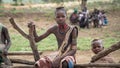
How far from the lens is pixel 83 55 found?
34.4 ft

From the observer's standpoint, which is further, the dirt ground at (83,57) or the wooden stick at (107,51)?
the dirt ground at (83,57)

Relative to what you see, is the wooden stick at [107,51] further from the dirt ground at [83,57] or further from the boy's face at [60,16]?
the dirt ground at [83,57]

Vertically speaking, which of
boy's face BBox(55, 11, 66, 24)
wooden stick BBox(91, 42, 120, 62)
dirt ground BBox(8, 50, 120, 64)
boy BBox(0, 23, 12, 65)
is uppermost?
boy's face BBox(55, 11, 66, 24)

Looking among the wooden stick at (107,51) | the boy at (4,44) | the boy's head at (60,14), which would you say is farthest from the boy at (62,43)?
the boy at (4,44)

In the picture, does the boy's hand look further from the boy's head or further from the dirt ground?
the dirt ground

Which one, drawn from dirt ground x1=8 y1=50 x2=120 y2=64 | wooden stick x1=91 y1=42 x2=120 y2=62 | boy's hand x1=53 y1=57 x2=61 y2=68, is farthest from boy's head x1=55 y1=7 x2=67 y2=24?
dirt ground x1=8 y1=50 x2=120 y2=64

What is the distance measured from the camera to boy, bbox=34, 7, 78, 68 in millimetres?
4152

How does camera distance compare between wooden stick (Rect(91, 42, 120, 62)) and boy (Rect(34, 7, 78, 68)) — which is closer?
wooden stick (Rect(91, 42, 120, 62))

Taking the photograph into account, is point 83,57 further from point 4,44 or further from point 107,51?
point 107,51

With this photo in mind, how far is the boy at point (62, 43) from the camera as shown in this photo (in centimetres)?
415

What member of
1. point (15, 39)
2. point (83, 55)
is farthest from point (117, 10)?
point (83, 55)

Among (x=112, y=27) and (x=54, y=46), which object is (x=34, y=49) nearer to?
(x=54, y=46)

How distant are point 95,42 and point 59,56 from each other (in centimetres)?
69

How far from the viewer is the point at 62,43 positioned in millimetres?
4445
